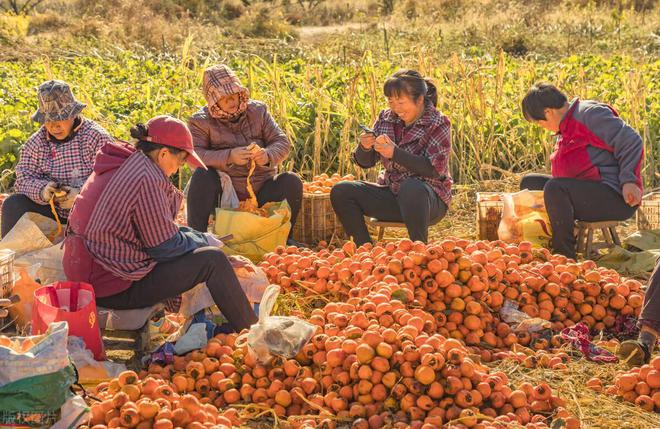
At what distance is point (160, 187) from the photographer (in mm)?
3914

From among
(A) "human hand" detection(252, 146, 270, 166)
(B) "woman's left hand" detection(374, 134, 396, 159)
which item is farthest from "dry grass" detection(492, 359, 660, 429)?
(A) "human hand" detection(252, 146, 270, 166)

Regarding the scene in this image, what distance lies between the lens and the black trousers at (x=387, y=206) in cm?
527

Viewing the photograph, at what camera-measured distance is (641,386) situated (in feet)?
11.9

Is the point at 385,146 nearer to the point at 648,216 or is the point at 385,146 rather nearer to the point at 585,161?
the point at 585,161

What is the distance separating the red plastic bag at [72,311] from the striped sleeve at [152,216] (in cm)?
32

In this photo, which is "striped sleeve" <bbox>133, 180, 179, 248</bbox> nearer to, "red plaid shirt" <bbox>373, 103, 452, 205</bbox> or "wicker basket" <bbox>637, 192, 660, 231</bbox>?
"red plaid shirt" <bbox>373, 103, 452, 205</bbox>

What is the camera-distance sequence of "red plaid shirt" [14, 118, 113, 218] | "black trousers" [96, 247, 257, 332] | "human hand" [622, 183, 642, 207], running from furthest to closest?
"human hand" [622, 183, 642, 207] → "red plaid shirt" [14, 118, 113, 218] → "black trousers" [96, 247, 257, 332]

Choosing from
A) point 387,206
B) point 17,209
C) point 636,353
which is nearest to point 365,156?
point 387,206

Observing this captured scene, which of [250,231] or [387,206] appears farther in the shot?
[387,206]

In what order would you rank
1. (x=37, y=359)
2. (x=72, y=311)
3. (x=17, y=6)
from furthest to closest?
(x=17, y=6)
(x=72, y=311)
(x=37, y=359)

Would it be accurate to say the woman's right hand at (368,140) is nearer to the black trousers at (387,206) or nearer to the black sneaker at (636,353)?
the black trousers at (387,206)

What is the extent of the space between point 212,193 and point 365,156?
95cm

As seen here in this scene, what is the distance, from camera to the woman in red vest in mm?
5254

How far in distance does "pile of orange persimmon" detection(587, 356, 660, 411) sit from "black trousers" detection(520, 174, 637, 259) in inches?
69.1
